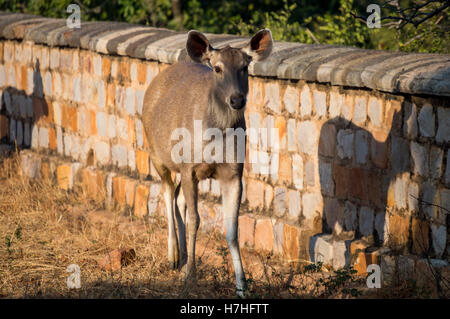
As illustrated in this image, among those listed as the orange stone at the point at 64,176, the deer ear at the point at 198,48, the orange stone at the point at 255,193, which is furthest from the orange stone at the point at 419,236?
the orange stone at the point at 64,176

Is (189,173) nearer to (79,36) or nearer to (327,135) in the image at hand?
(327,135)

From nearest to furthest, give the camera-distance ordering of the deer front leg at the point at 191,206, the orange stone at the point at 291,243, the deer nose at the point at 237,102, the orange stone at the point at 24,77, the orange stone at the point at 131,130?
the deer nose at the point at 237,102 < the deer front leg at the point at 191,206 < the orange stone at the point at 291,243 < the orange stone at the point at 131,130 < the orange stone at the point at 24,77

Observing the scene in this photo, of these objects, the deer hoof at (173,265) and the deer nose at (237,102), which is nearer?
the deer nose at (237,102)

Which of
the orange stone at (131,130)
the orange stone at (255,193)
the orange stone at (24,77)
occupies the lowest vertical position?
the orange stone at (255,193)

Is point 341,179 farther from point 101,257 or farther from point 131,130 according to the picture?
point 131,130

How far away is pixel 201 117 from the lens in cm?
602

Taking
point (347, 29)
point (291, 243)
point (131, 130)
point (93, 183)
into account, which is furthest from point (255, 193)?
point (347, 29)

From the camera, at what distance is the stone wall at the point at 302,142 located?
19.2ft

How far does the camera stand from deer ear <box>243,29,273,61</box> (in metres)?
5.94

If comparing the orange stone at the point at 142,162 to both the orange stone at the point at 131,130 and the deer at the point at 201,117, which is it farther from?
the deer at the point at 201,117

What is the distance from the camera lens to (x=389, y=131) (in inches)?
241

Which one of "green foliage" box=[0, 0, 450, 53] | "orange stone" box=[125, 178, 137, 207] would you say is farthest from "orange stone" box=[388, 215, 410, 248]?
"green foliage" box=[0, 0, 450, 53]
